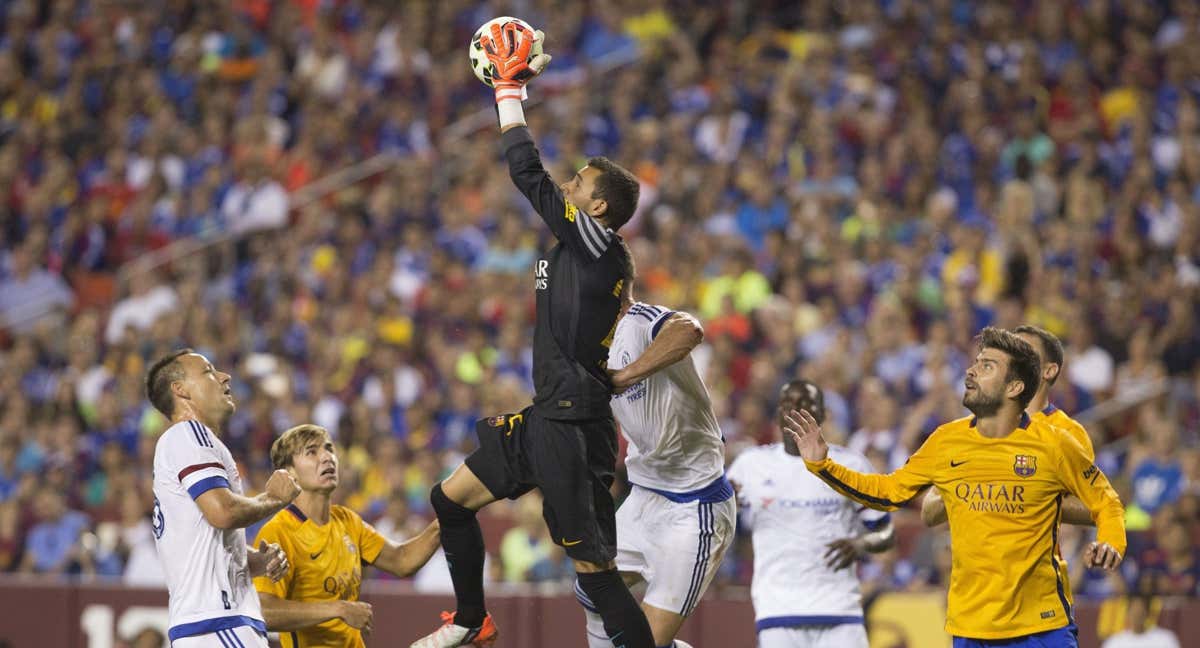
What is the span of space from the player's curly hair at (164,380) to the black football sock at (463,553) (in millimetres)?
1248

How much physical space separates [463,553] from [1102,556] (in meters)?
2.81

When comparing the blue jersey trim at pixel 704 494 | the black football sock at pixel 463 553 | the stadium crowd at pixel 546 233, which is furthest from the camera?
the stadium crowd at pixel 546 233

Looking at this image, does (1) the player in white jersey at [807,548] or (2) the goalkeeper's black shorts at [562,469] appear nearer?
(2) the goalkeeper's black shorts at [562,469]

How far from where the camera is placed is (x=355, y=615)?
7.37 meters

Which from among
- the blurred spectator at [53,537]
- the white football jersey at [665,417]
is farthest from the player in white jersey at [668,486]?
the blurred spectator at [53,537]

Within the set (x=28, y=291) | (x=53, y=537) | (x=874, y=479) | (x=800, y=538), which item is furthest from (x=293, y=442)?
(x=28, y=291)

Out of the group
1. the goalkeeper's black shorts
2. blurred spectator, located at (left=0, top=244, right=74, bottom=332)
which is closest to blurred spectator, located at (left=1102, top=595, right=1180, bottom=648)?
the goalkeeper's black shorts

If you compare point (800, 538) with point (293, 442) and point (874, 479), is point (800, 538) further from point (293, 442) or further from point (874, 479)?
point (293, 442)

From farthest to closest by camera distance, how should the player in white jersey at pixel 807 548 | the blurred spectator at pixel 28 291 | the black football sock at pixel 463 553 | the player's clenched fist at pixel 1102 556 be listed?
the blurred spectator at pixel 28 291, the player in white jersey at pixel 807 548, the black football sock at pixel 463 553, the player's clenched fist at pixel 1102 556

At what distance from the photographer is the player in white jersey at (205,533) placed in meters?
6.95

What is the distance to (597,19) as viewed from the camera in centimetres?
1941

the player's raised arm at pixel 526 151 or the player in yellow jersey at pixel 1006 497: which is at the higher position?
the player's raised arm at pixel 526 151

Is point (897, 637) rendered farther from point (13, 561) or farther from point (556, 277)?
point (13, 561)

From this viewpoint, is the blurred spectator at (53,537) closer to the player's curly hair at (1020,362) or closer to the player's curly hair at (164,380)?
the player's curly hair at (164,380)
